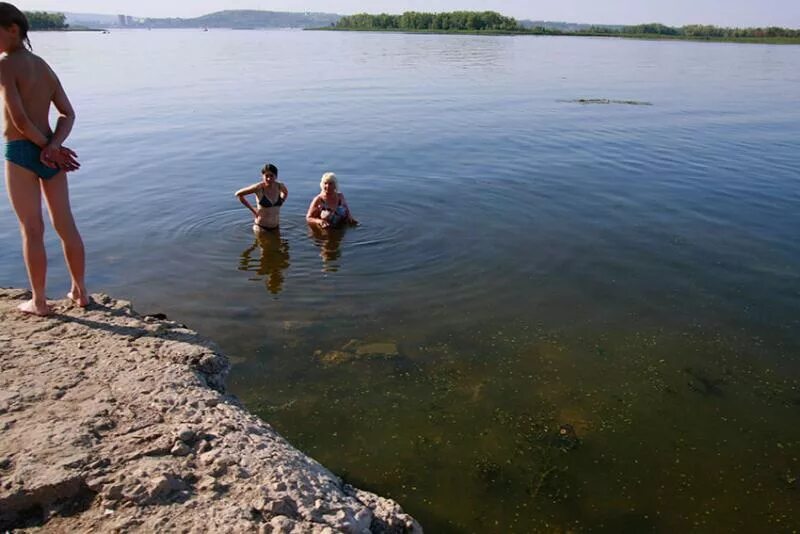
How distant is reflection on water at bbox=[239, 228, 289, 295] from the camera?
29.3 ft

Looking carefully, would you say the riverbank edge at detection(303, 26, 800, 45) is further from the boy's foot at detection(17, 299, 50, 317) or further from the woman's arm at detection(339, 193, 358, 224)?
the boy's foot at detection(17, 299, 50, 317)

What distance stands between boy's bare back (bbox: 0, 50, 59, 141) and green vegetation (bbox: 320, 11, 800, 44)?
368 feet

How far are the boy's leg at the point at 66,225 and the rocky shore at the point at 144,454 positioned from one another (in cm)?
70

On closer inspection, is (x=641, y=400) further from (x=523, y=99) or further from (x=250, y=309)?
(x=523, y=99)

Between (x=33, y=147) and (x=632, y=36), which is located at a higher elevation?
(x=632, y=36)

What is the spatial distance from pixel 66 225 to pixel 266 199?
17.0ft

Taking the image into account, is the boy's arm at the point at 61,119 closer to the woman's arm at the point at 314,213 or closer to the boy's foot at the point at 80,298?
the boy's foot at the point at 80,298

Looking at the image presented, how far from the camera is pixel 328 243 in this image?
10414 millimetres

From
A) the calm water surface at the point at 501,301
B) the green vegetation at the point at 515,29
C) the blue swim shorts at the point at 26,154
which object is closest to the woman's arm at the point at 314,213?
the calm water surface at the point at 501,301

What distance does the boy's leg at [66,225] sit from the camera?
5379 millimetres

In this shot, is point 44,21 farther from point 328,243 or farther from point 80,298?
point 80,298

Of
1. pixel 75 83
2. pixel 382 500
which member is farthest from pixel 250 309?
pixel 75 83

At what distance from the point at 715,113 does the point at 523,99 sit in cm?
789

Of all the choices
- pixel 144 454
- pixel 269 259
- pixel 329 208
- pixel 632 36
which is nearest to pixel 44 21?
pixel 632 36
